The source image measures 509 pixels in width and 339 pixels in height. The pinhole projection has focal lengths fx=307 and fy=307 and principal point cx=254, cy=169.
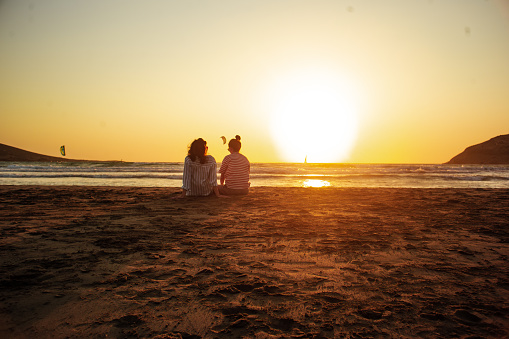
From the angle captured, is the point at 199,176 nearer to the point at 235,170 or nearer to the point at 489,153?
the point at 235,170

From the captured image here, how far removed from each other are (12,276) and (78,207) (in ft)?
15.7

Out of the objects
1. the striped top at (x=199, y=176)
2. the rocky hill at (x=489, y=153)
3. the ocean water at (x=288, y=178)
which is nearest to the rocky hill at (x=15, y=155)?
the ocean water at (x=288, y=178)

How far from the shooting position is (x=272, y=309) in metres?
2.21

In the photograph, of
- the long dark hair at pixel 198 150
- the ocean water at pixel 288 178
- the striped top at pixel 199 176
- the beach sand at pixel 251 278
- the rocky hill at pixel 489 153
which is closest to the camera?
the beach sand at pixel 251 278

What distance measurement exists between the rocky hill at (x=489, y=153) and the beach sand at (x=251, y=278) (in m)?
119

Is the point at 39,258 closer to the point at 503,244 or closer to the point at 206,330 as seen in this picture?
the point at 206,330

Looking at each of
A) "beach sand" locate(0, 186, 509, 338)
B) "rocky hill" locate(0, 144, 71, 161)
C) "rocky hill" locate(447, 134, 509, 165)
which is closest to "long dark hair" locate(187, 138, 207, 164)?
"beach sand" locate(0, 186, 509, 338)

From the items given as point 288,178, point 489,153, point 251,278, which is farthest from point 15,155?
point 489,153

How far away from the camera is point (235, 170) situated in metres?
8.71

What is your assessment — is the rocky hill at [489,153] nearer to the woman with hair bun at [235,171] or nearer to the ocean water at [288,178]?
the ocean water at [288,178]

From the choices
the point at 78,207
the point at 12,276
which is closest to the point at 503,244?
the point at 12,276

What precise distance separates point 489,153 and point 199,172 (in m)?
126

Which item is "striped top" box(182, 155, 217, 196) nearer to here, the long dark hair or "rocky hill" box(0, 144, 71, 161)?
the long dark hair

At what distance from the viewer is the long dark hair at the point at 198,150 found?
7844mm
